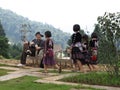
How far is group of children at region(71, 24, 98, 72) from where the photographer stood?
13492mm

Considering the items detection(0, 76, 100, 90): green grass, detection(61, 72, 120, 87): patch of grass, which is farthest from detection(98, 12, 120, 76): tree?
detection(0, 76, 100, 90): green grass

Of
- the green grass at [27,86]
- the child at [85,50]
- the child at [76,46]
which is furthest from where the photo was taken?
the child at [85,50]

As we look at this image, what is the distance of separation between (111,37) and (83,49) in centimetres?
Result: 239

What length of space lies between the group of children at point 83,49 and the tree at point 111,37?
1875 millimetres

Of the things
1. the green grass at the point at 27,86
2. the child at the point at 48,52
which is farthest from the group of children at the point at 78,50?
the green grass at the point at 27,86

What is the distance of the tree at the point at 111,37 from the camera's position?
11.5 m

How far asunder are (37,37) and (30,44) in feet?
2.06

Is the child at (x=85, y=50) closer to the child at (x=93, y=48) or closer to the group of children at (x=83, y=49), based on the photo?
the group of children at (x=83, y=49)

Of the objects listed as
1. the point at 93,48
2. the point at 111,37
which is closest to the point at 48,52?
the point at 93,48

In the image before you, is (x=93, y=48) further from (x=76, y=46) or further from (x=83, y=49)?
(x=76, y=46)

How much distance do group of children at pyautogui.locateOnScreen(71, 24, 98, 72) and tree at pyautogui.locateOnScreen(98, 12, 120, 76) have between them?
1875mm

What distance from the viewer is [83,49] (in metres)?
13.8

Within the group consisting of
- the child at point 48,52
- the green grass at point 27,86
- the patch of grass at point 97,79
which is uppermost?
the child at point 48,52

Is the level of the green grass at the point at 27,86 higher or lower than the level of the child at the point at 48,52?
lower
